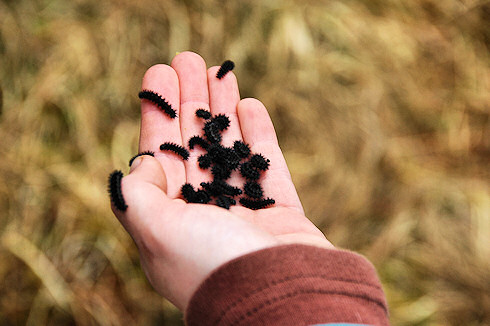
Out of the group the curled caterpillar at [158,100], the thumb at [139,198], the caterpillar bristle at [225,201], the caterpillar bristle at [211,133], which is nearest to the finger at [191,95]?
the caterpillar bristle at [211,133]

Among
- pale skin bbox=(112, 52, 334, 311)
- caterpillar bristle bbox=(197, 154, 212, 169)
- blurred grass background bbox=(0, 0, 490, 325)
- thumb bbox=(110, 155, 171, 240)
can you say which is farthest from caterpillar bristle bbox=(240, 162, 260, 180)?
blurred grass background bbox=(0, 0, 490, 325)

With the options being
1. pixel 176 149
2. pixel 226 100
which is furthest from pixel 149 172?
pixel 226 100

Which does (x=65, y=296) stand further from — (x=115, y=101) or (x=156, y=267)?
(x=115, y=101)

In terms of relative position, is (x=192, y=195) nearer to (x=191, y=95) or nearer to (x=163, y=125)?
(x=163, y=125)

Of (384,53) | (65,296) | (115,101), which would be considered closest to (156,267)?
(65,296)

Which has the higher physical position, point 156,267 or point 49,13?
point 49,13

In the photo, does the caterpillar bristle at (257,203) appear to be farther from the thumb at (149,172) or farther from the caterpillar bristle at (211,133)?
the thumb at (149,172)

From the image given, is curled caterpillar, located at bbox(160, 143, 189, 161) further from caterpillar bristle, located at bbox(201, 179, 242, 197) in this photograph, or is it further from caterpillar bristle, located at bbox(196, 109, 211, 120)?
caterpillar bristle, located at bbox(196, 109, 211, 120)
